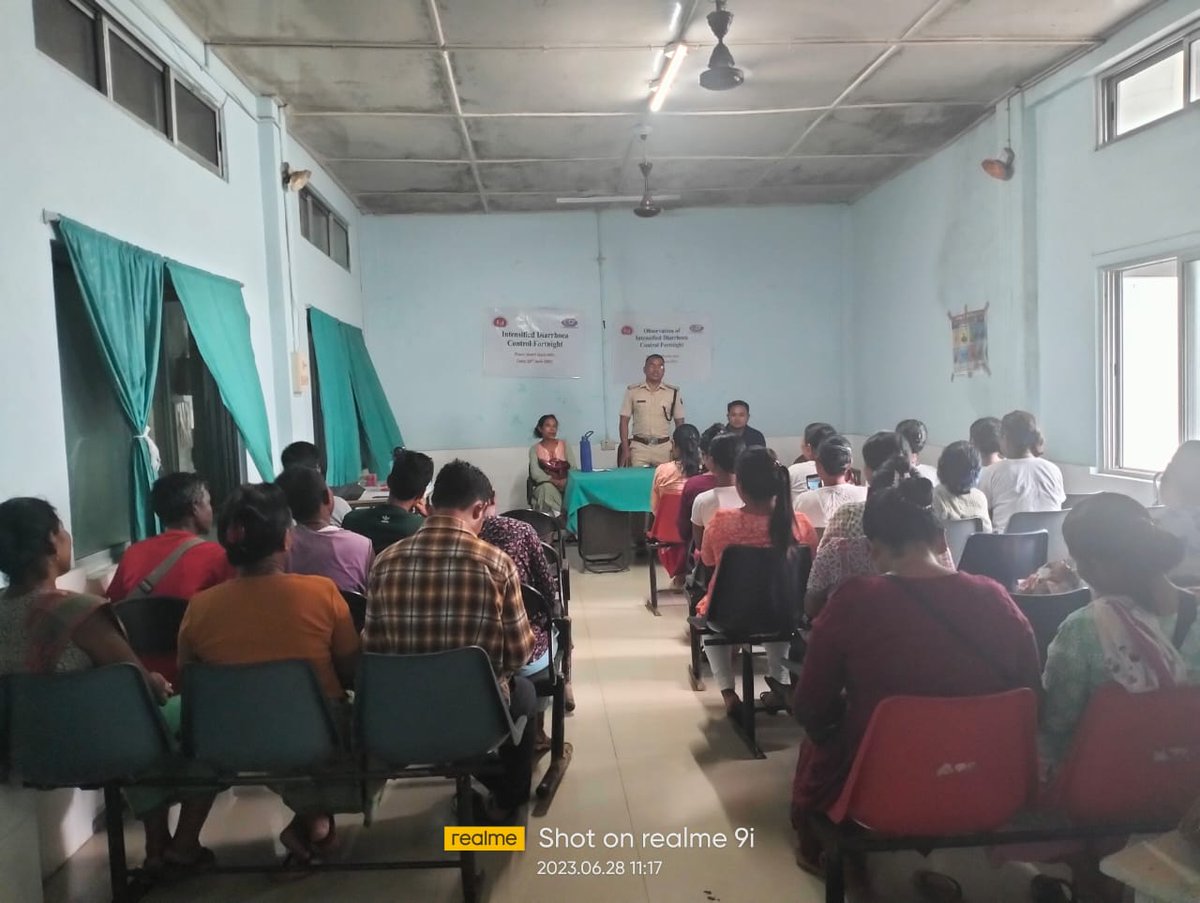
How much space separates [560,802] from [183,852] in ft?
3.63

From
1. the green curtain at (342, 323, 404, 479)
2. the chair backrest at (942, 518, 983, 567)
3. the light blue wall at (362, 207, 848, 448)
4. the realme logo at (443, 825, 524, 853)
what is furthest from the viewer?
the light blue wall at (362, 207, 848, 448)

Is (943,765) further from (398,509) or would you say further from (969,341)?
(969,341)

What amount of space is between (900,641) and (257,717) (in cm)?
151

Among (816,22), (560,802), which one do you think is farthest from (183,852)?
(816,22)

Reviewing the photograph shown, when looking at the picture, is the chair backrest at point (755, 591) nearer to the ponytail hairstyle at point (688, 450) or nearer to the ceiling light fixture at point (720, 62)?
the ponytail hairstyle at point (688, 450)

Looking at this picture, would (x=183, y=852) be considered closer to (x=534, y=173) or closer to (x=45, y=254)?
(x=45, y=254)

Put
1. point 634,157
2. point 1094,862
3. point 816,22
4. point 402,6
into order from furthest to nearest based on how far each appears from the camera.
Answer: point 634,157
point 816,22
point 402,6
point 1094,862

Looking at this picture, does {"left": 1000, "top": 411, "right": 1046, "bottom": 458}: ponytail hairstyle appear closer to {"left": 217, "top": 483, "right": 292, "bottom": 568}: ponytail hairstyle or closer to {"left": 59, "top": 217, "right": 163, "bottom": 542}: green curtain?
{"left": 217, "top": 483, "right": 292, "bottom": 568}: ponytail hairstyle

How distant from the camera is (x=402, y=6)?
379 centimetres

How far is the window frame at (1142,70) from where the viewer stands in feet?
13.0

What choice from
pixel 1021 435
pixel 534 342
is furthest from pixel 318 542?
pixel 534 342

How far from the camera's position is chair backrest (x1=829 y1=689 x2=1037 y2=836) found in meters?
1.73

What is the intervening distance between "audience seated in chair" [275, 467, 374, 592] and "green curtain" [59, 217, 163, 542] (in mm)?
592

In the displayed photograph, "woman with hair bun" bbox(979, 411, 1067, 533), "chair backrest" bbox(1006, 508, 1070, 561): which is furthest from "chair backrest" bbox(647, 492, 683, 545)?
"chair backrest" bbox(1006, 508, 1070, 561)
